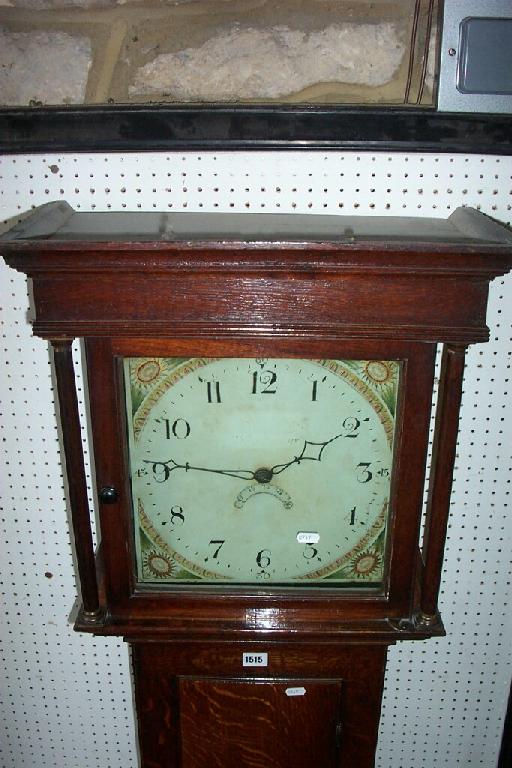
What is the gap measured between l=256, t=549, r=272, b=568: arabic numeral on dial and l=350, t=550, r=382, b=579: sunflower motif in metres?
0.13

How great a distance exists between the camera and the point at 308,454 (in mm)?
993

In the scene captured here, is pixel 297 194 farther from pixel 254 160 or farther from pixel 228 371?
pixel 228 371

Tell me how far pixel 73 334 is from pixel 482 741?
1.30 metres

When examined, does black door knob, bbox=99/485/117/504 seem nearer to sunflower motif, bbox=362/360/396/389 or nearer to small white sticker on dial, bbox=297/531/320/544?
small white sticker on dial, bbox=297/531/320/544

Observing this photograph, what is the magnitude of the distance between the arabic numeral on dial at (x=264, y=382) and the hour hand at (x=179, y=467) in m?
0.13

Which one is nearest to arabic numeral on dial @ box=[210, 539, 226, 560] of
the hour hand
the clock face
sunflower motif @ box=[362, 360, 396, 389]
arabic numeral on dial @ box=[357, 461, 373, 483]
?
the clock face

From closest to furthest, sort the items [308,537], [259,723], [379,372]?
1. [379,372]
2. [308,537]
3. [259,723]

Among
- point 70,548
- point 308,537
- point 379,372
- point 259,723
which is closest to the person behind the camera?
point 379,372

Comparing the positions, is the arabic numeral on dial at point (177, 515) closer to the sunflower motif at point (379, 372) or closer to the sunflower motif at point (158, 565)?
the sunflower motif at point (158, 565)

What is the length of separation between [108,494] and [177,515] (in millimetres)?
115

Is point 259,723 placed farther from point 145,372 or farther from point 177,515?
point 145,372

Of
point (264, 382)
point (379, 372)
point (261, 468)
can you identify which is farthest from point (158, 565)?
point (379, 372)

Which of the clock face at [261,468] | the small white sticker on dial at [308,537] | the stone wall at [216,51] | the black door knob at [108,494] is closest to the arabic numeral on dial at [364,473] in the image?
the clock face at [261,468]

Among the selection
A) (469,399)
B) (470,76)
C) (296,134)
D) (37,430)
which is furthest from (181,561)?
(470,76)
